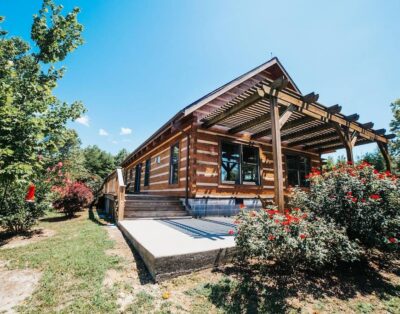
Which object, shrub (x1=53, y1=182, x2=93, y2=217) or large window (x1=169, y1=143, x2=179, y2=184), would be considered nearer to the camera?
large window (x1=169, y1=143, x2=179, y2=184)

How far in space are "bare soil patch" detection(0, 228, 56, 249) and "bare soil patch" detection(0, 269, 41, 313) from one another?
7.35 ft

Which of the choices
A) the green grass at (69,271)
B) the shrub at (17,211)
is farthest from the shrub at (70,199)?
the green grass at (69,271)

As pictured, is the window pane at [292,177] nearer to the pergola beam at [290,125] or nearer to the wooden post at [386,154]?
the pergola beam at [290,125]

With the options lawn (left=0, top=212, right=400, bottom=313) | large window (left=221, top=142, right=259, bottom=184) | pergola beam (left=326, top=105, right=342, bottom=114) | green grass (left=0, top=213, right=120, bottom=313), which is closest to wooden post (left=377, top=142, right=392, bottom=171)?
pergola beam (left=326, top=105, right=342, bottom=114)

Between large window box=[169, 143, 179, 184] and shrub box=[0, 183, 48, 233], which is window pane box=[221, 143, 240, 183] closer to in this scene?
large window box=[169, 143, 179, 184]

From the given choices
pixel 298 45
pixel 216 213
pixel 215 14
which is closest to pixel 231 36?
pixel 215 14

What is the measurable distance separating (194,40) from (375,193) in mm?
8771

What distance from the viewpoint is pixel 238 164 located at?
31.1ft

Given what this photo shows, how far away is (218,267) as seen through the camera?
11.0 ft

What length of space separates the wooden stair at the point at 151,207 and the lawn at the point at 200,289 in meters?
3.23

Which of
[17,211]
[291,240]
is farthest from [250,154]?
[17,211]

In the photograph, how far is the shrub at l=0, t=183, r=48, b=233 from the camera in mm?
6023

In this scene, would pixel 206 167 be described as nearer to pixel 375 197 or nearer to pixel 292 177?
pixel 375 197

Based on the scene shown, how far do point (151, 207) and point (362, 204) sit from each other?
6.26 m
